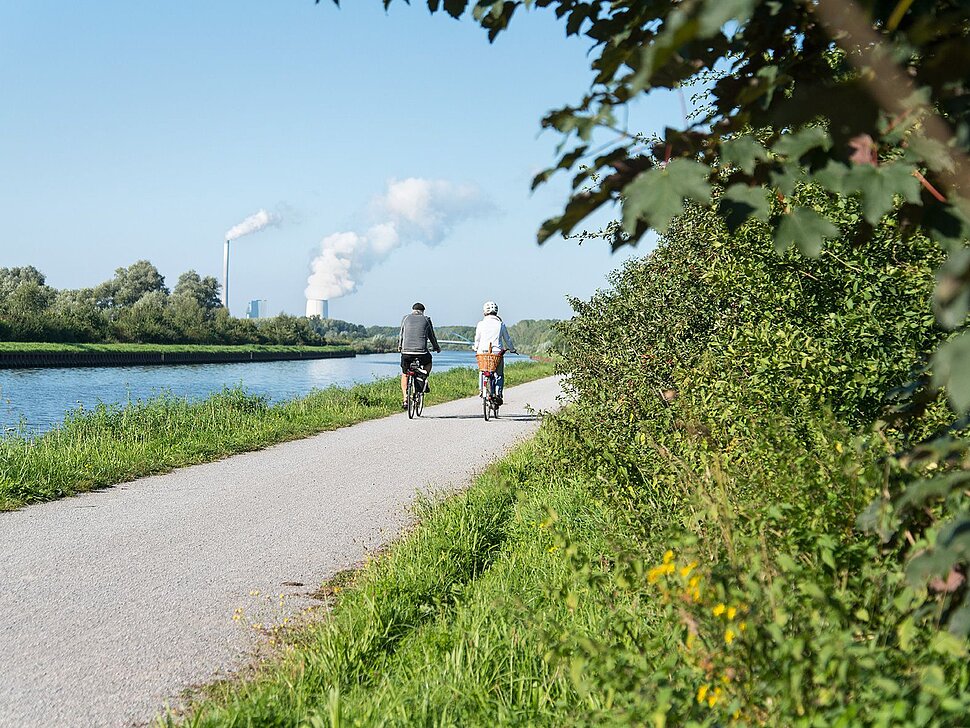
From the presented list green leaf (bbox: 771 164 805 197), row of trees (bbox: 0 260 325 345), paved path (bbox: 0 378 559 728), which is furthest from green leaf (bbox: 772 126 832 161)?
row of trees (bbox: 0 260 325 345)

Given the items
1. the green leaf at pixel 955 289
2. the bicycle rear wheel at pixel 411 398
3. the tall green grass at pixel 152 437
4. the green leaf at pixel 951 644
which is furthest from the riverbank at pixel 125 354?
the green leaf at pixel 955 289

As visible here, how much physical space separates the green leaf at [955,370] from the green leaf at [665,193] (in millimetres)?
499

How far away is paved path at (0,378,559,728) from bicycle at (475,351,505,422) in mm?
4671

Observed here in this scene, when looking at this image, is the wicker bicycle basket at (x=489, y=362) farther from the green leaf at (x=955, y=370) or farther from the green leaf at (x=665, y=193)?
the green leaf at (x=955, y=370)

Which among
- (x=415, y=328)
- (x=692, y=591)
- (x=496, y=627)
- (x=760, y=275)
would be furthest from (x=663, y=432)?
(x=415, y=328)

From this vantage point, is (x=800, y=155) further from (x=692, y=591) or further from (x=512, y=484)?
(x=512, y=484)

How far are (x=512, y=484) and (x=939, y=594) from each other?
5.71m

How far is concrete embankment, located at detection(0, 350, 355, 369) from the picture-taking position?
162ft

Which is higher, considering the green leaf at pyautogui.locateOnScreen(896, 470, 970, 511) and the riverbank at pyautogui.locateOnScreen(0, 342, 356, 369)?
the green leaf at pyautogui.locateOnScreen(896, 470, 970, 511)

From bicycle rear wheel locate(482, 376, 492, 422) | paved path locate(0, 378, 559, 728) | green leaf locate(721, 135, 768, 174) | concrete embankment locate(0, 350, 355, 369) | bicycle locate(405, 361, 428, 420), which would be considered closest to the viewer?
green leaf locate(721, 135, 768, 174)

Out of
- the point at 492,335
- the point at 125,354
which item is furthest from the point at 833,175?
the point at 125,354

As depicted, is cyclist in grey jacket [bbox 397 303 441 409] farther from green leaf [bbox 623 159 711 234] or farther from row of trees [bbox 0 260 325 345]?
row of trees [bbox 0 260 325 345]

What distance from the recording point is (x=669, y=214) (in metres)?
1.64

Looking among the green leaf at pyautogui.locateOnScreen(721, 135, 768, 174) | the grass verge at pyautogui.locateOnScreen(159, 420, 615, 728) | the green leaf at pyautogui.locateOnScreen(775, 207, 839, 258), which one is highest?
the green leaf at pyautogui.locateOnScreen(721, 135, 768, 174)
